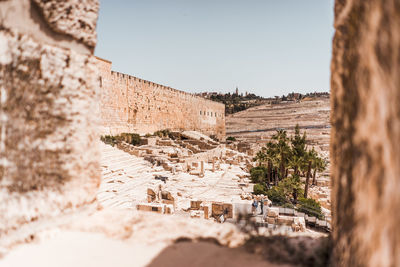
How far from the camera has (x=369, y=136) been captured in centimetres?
98

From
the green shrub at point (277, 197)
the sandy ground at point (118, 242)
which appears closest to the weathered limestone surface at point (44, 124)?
the sandy ground at point (118, 242)

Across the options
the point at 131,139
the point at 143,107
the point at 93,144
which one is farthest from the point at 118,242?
the point at 143,107

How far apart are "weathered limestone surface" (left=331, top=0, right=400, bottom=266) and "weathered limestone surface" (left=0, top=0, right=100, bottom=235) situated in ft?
5.75

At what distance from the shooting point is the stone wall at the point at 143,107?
2136 centimetres

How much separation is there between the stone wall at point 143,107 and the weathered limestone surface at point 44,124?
18.9 metres

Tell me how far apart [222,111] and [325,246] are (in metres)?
43.7

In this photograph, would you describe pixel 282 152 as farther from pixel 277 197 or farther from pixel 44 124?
pixel 44 124

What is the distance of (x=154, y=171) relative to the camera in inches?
550

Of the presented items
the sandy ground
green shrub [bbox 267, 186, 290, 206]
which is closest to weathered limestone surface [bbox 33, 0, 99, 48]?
the sandy ground

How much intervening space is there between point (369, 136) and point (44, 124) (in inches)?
74.2

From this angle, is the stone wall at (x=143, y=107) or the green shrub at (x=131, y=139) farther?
the stone wall at (x=143, y=107)

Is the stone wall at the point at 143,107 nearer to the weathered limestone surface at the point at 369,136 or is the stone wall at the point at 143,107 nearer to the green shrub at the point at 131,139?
the green shrub at the point at 131,139

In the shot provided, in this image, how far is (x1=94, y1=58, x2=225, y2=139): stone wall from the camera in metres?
21.4

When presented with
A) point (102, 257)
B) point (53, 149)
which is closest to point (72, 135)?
point (53, 149)
